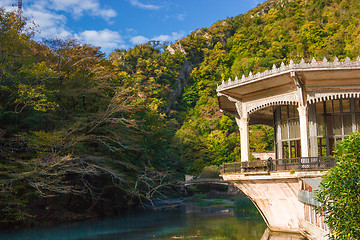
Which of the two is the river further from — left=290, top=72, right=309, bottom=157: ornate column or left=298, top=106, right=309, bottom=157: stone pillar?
left=290, top=72, right=309, bottom=157: ornate column

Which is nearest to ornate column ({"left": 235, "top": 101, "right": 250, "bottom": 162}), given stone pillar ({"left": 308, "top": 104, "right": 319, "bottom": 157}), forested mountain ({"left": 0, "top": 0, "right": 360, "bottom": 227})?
stone pillar ({"left": 308, "top": 104, "right": 319, "bottom": 157})

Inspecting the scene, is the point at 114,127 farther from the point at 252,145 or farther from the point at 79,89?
the point at 252,145

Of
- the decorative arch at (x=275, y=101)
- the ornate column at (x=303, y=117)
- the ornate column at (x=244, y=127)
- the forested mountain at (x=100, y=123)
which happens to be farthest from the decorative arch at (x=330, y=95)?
the forested mountain at (x=100, y=123)

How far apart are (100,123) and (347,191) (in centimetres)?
2287

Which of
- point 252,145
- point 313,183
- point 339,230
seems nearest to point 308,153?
point 313,183

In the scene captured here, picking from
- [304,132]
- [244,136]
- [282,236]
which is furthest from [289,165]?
[244,136]

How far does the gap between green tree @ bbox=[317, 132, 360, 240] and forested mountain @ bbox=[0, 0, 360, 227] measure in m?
17.3

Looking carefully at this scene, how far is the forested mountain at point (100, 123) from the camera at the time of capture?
21641 millimetres

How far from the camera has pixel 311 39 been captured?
228ft

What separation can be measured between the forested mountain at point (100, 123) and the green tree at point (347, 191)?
56.8 feet

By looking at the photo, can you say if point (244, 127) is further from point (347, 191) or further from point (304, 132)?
point (347, 191)

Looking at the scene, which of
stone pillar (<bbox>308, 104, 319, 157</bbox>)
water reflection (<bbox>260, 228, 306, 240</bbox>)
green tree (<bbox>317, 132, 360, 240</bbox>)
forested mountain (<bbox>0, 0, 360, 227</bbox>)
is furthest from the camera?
forested mountain (<bbox>0, 0, 360, 227</bbox>)

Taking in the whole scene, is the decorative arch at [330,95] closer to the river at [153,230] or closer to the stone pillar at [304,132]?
the stone pillar at [304,132]

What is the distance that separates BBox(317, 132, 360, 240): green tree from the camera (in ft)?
22.2
